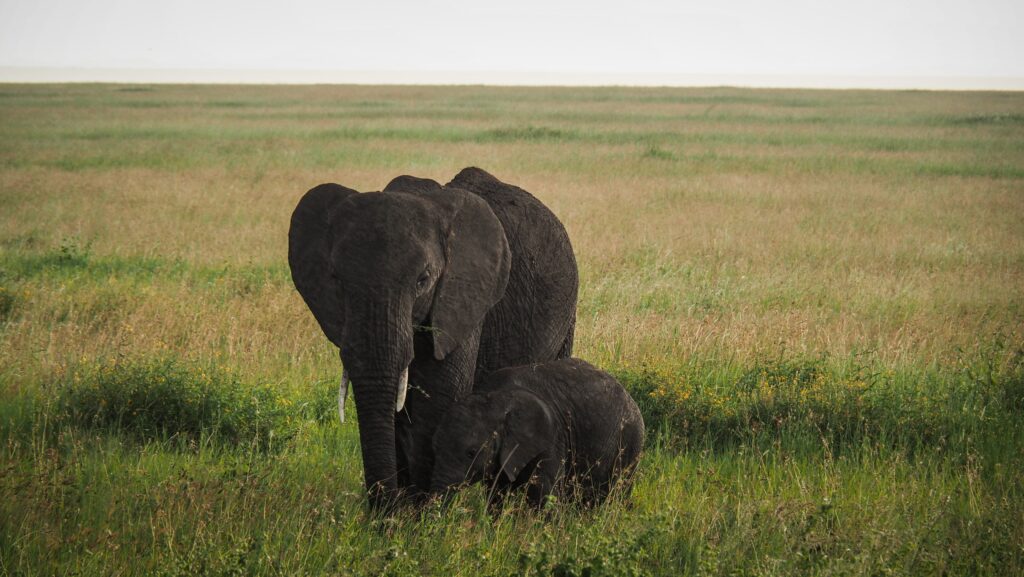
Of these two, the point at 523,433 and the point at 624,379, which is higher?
the point at 523,433

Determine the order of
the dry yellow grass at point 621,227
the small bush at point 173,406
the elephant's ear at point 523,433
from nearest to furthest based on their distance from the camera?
the elephant's ear at point 523,433
the small bush at point 173,406
the dry yellow grass at point 621,227

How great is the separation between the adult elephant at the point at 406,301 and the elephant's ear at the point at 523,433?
0.33m

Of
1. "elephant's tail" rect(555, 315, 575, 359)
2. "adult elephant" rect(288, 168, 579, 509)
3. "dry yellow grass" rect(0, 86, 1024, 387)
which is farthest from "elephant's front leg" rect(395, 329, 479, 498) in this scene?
"dry yellow grass" rect(0, 86, 1024, 387)

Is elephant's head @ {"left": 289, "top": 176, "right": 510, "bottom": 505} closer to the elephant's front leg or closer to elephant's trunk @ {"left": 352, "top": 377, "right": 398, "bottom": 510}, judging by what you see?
elephant's trunk @ {"left": 352, "top": 377, "right": 398, "bottom": 510}

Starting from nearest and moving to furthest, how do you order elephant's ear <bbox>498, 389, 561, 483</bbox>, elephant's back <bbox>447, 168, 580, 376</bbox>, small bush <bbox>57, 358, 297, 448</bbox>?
1. elephant's ear <bbox>498, 389, 561, 483</bbox>
2. elephant's back <bbox>447, 168, 580, 376</bbox>
3. small bush <bbox>57, 358, 297, 448</bbox>

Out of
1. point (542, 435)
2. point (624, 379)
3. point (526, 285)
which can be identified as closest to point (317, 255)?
point (526, 285)

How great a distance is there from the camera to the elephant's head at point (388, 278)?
475cm

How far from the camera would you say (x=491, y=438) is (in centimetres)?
530

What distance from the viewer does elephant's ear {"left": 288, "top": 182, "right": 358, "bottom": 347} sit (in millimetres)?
5133

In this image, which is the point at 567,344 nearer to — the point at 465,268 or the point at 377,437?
the point at 465,268

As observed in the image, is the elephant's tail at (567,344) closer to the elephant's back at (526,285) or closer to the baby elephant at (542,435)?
the elephant's back at (526,285)

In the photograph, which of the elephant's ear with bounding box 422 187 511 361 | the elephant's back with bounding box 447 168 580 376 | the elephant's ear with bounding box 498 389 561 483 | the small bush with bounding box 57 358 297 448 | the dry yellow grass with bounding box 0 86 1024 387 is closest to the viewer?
the elephant's ear with bounding box 422 187 511 361

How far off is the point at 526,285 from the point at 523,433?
1.17 meters

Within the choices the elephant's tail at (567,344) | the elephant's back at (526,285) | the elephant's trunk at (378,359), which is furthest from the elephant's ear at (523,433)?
the elephant's tail at (567,344)
